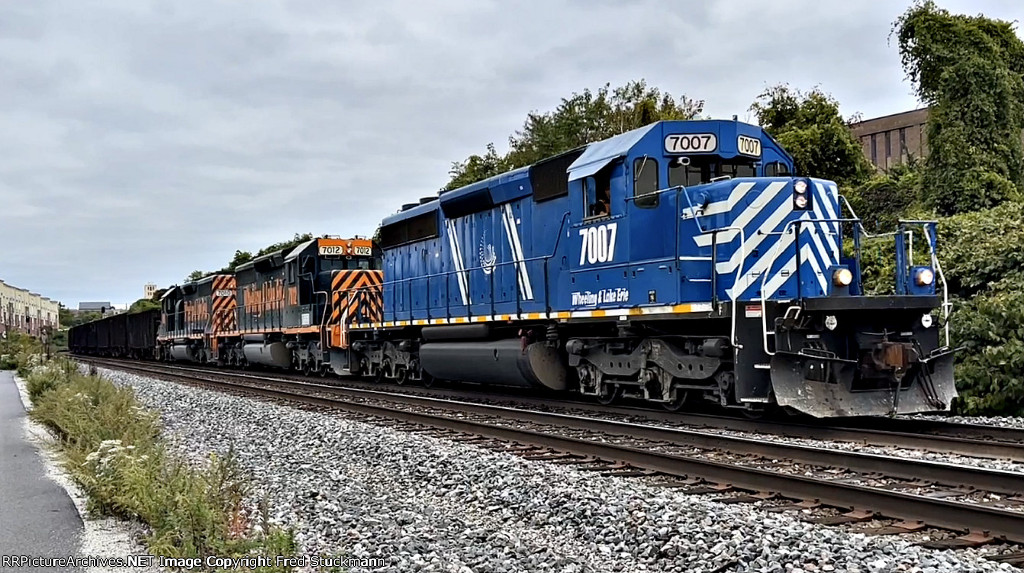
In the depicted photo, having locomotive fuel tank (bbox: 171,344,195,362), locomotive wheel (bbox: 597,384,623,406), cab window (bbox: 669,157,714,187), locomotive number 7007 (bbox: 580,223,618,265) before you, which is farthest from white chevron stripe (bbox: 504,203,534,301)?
locomotive fuel tank (bbox: 171,344,195,362)

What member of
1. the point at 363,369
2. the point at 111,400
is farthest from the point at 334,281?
the point at 111,400

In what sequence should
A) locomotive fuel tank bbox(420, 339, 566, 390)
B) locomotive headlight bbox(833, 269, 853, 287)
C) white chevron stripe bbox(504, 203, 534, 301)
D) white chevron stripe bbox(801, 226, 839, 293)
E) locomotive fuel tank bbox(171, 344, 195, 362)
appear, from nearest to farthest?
locomotive headlight bbox(833, 269, 853, 287) < white chevron stripe bbox(801, 226, 839, 293) < locomotive fuel tank bbox(420, 339, 566, 390) < white chevron stripe bbox(504, 203, 534, 301) < locomotive fuel tank bbox(171, 344, 195, 362)

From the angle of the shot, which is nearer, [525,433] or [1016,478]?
[1016,478]

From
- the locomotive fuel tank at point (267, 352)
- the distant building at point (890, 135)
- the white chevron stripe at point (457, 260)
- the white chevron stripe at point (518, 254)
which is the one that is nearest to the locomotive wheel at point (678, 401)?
the white chevron stripe at point (518, 254)

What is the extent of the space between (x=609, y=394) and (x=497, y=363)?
2.32 meters

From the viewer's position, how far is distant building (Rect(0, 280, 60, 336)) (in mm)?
87713

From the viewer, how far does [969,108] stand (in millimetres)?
20719

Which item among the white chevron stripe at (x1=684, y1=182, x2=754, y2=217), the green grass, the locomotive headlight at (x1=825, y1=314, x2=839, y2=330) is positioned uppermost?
the white chevron stripe at (x1=684, y1=182, x2=754, y2=217)

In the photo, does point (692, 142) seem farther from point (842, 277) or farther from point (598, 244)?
Answer: point (842, 277)

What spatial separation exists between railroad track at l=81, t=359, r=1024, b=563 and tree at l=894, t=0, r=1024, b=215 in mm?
13136

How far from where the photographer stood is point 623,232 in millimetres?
11219

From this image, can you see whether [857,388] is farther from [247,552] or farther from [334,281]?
[334,281]

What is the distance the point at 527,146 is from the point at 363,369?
18710mm

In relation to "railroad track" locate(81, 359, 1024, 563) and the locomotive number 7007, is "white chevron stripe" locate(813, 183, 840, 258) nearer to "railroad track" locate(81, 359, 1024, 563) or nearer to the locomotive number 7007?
the locomotive number 7007
